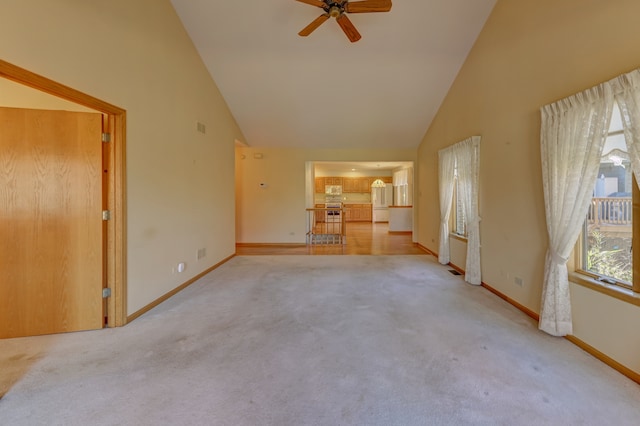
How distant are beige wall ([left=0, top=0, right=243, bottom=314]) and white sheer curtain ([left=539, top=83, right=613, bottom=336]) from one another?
417 cm

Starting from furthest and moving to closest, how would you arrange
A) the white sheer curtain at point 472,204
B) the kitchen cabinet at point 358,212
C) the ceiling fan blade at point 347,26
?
the kitchen cabinet at point 358,212 → the white sheer curtain at point 472,204 → the ceiling fan blade at point 347,26

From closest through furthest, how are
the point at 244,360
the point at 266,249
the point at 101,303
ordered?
the point at 244,360, the point at 101,303, the point at 266,249

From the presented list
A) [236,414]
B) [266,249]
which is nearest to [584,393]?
[236,414]

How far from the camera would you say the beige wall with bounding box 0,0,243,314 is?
2.10 metres

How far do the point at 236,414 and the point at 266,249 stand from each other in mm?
5165

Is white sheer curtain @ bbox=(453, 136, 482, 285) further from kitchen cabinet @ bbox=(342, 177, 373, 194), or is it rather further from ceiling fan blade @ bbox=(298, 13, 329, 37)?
kitchen cabinet @ bbox=(342, 177, 373, 194)

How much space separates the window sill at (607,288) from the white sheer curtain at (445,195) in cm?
255

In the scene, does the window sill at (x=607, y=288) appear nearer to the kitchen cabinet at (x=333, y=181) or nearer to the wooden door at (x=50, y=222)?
the wooden door at (x=50, y=222)

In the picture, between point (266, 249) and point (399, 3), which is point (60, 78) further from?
point (266, 249)

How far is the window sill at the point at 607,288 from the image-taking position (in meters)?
1.93

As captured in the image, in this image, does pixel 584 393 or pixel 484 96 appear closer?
pixel 584 393

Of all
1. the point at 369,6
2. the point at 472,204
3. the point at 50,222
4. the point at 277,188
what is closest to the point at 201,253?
the point at 50,222

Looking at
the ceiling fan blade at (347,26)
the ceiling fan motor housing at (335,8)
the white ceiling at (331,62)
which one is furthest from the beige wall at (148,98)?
the ceiling fan blade at (347,26)

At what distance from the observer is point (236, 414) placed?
1.58 meters
